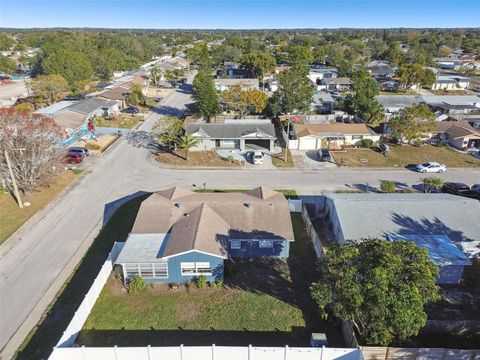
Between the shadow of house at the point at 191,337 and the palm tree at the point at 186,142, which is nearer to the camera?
the shadow of house at the point at 191,337

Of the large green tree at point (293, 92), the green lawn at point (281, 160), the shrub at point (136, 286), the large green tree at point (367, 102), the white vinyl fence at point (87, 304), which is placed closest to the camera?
the white vinyl fence at point (87, 304)

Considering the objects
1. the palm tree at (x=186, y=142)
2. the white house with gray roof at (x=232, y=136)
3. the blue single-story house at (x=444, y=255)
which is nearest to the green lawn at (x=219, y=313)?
the blue single-story house at (x=444, y=255)

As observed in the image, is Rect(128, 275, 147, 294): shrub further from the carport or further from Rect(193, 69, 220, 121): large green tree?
Rect(193, 69, 220, 121): large green tree

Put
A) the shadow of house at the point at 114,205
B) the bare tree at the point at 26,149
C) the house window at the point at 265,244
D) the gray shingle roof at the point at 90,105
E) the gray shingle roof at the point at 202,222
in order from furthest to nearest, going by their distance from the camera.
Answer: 1. the gray shingle roof at the point at 90,105
2. the bare tree at the point at 26,149
3. the shadow of house at the point at 114,205
4. the house window at the point at 265,244
5. the gray shingle roof at the point at 202,222

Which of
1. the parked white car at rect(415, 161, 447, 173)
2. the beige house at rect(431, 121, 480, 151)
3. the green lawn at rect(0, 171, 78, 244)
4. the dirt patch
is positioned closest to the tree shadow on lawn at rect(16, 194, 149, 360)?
the green lawn at rect(0, 171, 78, 244)

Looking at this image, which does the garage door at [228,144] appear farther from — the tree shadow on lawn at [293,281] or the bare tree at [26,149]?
the tree shadow on lawn at [293,281]

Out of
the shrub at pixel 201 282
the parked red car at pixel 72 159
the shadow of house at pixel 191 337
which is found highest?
the parked red car at pixel 72 159
